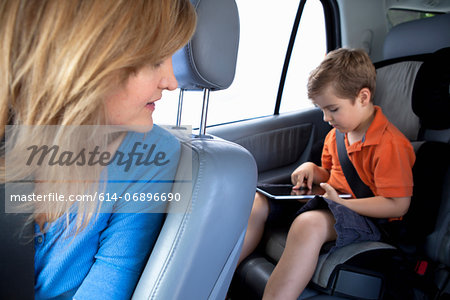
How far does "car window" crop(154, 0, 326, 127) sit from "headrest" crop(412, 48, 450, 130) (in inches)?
32.6

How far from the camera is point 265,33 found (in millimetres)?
2119

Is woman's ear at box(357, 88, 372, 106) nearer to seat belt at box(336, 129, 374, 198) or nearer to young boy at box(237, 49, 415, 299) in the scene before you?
young boy at box(237, 49, 415, 299)

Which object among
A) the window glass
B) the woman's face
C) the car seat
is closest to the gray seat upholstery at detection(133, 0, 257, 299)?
the woman's face

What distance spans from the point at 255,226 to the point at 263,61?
1.07 metres

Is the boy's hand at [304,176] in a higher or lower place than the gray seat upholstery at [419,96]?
lower

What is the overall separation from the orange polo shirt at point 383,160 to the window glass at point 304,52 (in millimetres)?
751

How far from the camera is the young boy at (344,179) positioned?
131 cm

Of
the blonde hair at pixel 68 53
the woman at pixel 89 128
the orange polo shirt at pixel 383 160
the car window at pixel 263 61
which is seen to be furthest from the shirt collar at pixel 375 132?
the blonde hair at pixel 68 53

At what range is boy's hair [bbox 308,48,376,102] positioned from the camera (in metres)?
1.66

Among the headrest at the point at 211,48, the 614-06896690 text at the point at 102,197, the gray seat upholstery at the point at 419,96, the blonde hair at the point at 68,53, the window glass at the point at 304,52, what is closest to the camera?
the blonde hair at the point at 68,53

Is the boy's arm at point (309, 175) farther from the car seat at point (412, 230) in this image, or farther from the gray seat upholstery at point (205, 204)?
the gray seat upholstery at point (205, 204)

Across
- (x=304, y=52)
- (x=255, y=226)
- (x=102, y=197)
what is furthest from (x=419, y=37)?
(x=102, y=197)

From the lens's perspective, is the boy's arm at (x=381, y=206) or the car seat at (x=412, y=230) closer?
the car seat at (x=412, y=230)

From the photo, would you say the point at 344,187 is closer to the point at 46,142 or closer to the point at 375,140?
the point at 375,140
